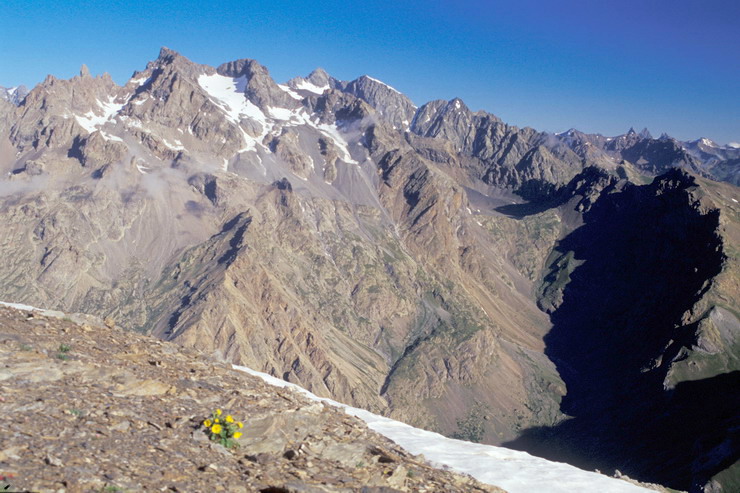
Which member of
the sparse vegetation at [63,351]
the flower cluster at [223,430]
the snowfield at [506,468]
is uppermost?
the snowfield at [506,468]

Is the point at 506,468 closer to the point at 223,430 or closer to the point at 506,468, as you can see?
the point at 506,468

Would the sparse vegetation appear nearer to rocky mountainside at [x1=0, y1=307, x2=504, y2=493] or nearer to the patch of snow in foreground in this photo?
rocky mountainside at [x1=0, y1=307, x2=504, y2=493]

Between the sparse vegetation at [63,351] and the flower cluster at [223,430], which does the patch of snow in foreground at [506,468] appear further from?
the sparse vegetation at [63,351]

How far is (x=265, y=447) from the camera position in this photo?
52.2 ft

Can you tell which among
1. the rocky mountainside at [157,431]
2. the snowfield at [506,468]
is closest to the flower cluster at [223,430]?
the rocky mountainside at [157,431]

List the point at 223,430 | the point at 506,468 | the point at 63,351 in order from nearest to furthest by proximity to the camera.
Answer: the point at 223,430
the point at 63,351
the point at 506,468

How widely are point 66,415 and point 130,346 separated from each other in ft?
24.6

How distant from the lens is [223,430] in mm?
15625

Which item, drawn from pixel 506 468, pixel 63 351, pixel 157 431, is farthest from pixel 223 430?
pixel 506 468

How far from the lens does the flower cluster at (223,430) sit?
1548 cm

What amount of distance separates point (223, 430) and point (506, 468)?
1078 cm

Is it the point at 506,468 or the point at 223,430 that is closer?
the point at 223,430

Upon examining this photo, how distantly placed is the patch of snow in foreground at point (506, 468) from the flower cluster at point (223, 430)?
7.26 metres

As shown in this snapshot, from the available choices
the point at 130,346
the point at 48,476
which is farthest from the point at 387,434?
the point at 48,476
